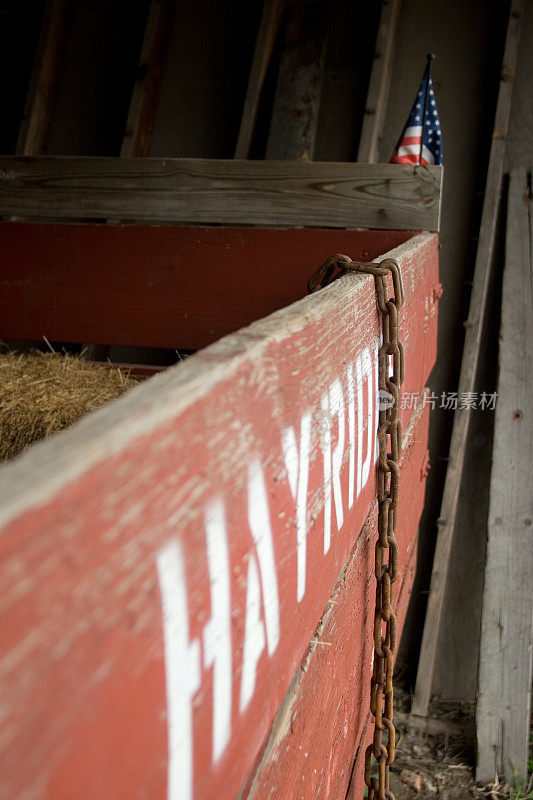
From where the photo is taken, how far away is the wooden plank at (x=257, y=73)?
12.7 ft

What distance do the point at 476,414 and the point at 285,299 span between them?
192 centimetres

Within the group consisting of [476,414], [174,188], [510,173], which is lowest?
[476,414]

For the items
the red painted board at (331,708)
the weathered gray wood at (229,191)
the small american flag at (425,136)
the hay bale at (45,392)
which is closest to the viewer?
the red painted board at (331,708)

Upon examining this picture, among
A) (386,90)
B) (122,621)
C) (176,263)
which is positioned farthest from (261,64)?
(122,621)

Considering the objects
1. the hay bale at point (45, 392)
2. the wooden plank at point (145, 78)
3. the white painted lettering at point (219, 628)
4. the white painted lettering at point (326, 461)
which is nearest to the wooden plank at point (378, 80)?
the wooden plank at point (145, 78)

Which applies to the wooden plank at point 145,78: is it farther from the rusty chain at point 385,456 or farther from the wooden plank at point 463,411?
the rusty chain at point 385,456

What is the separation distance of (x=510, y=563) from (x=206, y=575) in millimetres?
3628

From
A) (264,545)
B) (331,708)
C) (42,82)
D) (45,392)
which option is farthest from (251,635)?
(42,82)

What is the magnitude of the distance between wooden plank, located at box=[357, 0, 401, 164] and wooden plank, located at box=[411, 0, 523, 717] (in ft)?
2.06

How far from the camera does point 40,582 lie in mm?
347

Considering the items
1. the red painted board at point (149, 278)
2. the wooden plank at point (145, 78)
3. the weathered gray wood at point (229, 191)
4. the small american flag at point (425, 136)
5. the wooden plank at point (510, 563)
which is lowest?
the wooden plank at point (510, 563)

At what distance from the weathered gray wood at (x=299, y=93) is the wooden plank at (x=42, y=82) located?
1391 mm

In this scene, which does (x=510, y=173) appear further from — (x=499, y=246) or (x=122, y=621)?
(x=122, y=621)

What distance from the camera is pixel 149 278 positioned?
276 centimetres
